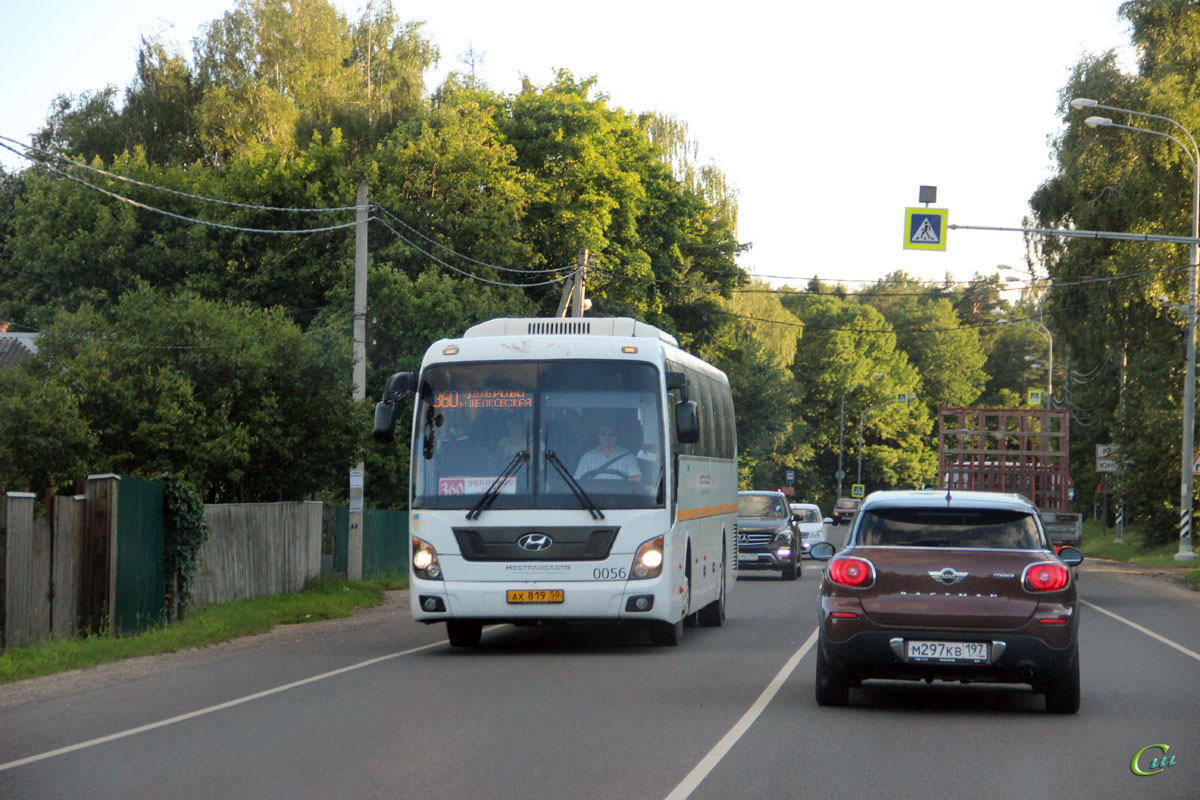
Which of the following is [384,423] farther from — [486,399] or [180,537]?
[180,537]

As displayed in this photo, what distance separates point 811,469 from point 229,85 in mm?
55417

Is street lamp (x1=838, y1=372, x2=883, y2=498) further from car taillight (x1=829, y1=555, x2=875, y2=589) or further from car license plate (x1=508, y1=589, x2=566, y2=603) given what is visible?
car taillight (x1=829, y1=555, x2=875, y2=589)

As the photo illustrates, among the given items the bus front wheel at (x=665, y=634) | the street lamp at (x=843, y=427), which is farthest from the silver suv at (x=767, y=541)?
the street lamp at (x=843, y=427)

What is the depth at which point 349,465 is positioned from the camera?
1072 inches

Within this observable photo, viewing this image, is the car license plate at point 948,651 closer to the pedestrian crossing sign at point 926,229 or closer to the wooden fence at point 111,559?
the wooden fence at point 111,559

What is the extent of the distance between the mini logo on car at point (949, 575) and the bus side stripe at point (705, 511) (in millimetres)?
5389

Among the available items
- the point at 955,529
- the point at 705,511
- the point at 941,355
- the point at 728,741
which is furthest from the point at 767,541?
the point at 941,355

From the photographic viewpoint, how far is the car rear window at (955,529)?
36.0ft

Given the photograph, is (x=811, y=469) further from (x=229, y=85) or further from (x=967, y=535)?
(x=967, y=535)

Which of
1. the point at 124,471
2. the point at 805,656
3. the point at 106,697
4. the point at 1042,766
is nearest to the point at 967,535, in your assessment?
the point at 1042,766

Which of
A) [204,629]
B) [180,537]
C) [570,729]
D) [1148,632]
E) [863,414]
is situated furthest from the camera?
[863,414]

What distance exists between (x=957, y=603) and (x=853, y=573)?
2.43 feet

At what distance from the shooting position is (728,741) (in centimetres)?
966

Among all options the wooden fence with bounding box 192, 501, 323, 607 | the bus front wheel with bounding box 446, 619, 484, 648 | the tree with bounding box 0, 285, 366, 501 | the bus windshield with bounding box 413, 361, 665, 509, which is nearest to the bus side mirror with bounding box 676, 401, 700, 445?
the bus windshield with bounding box 413, 361, 665, 509
